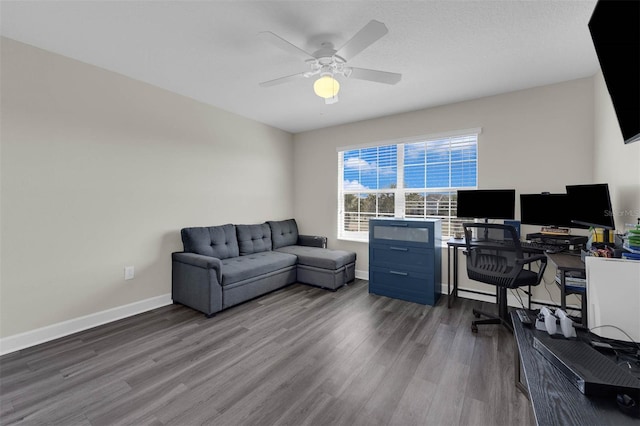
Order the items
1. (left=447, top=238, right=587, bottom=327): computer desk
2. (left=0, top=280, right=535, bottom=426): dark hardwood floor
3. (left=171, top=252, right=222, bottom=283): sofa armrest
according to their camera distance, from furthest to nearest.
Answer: (left=171, top=252, right=222, bottom=283): sofa armrest
(left=447, top=238, right=587, bottom=327): computer desk
(left=0, top=280, right=535, bottom=426): dark hardwood floor

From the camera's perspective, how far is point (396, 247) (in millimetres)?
3605

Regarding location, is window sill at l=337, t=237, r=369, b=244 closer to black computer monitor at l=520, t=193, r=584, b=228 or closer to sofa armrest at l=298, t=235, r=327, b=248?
sofa armrest at l=298, t=235, r=327, b=248

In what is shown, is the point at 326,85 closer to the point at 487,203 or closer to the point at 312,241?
the point at 487,203

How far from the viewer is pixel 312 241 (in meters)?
4.84

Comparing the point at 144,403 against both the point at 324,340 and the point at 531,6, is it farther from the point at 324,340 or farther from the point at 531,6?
the point at 531,6

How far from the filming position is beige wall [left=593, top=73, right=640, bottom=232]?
6.64 feet

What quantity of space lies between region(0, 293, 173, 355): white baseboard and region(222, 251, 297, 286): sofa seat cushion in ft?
2.99

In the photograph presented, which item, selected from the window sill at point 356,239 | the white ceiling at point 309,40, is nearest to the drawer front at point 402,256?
the window sill at point 356,239

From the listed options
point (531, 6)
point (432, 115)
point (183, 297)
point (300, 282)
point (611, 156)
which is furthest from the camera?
point (300, 282)

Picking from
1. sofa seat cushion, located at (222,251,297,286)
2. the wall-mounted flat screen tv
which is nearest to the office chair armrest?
the wall-mounted flat screen tv

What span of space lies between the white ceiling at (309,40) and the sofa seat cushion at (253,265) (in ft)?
7.06

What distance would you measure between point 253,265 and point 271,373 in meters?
1.62

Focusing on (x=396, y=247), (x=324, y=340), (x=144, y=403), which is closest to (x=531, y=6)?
(x=396, y=247)

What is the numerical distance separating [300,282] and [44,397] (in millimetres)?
2873
